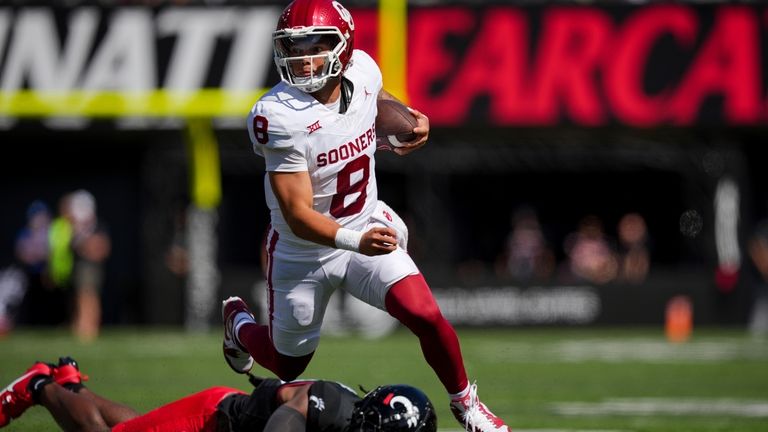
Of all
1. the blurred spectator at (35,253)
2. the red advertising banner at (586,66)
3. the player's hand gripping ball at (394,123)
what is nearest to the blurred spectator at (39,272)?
the blurred spectator at (35,253)

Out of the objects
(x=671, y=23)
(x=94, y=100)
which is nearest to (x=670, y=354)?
(x=671, y=23)

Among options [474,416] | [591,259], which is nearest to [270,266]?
[474,416]

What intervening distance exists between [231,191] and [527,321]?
17.3 ft

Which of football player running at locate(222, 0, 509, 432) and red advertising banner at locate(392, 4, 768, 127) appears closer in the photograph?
football player running at locate(222, 0, 509, 432)

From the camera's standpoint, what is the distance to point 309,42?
5.64m

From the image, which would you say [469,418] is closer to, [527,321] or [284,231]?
[284,231]

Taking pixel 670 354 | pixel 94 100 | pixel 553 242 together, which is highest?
pixel 94 100

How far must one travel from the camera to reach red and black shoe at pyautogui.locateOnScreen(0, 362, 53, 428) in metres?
5.80

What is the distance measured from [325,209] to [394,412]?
4.68 feet

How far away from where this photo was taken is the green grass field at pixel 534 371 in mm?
7652

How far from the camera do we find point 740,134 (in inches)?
679

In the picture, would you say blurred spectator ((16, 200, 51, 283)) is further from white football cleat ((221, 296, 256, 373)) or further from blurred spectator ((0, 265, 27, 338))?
white football cleat ((221, 296, 256, 373))

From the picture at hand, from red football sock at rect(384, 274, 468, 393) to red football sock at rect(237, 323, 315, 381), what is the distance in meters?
0.59

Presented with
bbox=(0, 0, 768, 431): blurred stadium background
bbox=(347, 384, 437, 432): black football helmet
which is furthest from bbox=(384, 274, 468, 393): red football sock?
bbox=(0, 0, 768, 431): blurred stadium background
